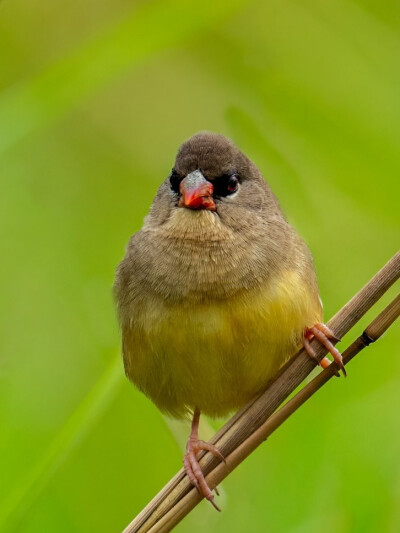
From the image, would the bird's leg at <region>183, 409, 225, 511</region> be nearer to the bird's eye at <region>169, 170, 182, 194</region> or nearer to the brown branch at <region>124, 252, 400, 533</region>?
the brown branch at <region>124, 252, 400, 533</region>

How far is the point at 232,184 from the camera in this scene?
3211 millimetres

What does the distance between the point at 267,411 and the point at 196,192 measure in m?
0.66

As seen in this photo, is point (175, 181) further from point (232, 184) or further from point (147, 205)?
point (147, 205)

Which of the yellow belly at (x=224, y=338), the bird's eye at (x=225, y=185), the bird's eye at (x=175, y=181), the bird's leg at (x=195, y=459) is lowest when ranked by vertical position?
the bird's leg at (x=195, y=459)

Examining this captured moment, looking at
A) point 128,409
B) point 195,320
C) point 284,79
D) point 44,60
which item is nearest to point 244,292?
point 195,320

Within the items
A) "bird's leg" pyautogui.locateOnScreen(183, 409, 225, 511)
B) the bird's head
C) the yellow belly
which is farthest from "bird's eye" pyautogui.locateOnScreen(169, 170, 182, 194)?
"bird's leg" pyautogui.locateOnScreen(183, 409, 225, 511)

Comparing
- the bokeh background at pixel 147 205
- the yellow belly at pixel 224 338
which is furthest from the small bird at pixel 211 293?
the bokeh background at pixel 147 205

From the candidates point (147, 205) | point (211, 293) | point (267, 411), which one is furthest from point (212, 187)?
point (147, 205)

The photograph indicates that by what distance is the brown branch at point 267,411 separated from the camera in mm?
2537

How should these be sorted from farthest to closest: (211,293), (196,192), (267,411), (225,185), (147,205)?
(147,205)
(225,185)
(196,192)
(211,293)
(267,411)

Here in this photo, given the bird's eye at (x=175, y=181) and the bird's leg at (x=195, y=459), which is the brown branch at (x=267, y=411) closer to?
the bird's leg at (x=195, y=459)

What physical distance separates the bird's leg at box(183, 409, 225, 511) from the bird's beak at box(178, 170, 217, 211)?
2.19 ft

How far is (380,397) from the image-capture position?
3.45m

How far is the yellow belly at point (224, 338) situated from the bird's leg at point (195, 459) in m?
0.20
